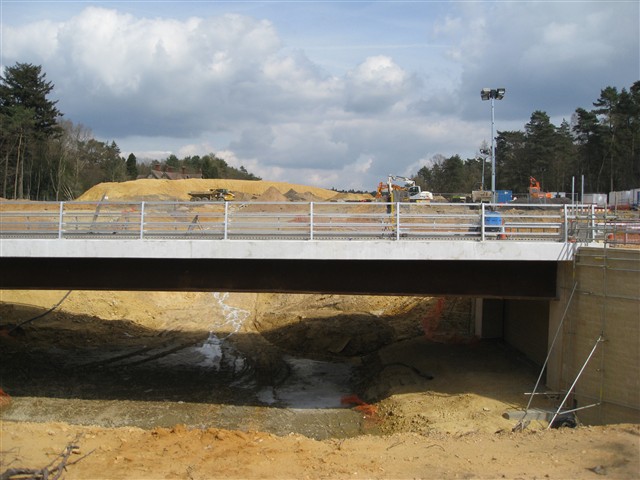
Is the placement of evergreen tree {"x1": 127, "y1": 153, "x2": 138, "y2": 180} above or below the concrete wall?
above

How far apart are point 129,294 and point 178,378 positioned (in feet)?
49.2

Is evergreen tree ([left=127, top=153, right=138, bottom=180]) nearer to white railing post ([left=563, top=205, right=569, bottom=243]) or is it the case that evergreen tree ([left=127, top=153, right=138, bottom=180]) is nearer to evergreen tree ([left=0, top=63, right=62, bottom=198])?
evergreen tree ([left=0, top=63, right=62, bottom=198])

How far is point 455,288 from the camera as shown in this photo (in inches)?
738

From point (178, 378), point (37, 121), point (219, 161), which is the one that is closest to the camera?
point (178, 378)

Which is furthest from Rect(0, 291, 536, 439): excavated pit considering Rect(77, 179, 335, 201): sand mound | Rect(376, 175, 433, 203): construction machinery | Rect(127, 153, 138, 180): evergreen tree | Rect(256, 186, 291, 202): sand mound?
Rect(127, 153, 138, 180): evergreen tree

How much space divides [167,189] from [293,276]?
69.6 m

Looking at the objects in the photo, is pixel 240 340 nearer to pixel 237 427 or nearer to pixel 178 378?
pixel 178 378

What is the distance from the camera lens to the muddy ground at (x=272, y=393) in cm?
1270

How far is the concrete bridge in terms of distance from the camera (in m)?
17.2

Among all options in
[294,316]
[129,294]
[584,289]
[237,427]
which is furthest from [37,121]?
[584,289]

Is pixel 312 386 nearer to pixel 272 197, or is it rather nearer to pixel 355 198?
pixel 272 197

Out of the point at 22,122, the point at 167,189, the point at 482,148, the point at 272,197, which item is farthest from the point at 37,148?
the point at 482,148

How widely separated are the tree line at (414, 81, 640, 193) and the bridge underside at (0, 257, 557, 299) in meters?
38.8

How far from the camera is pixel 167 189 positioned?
8488cm
